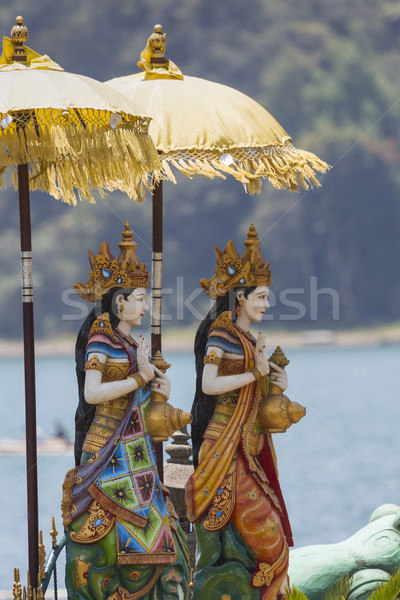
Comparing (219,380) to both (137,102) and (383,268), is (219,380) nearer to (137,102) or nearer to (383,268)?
(137,102)

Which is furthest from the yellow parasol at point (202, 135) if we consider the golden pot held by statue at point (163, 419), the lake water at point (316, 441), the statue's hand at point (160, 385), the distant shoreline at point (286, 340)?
the distant shoreline at point (286, 340)

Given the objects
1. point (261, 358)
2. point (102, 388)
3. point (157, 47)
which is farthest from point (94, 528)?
point (157, 47)

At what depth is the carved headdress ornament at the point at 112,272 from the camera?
19.6ft

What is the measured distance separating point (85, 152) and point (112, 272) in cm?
69

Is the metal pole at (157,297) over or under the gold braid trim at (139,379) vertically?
over

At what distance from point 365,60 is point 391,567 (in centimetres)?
3395

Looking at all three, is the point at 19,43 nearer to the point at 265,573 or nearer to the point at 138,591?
the point at 138,591

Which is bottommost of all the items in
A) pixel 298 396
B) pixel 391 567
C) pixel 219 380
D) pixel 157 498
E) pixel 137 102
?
pixel 298 396

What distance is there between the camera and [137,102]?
649cm

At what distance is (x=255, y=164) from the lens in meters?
6.54

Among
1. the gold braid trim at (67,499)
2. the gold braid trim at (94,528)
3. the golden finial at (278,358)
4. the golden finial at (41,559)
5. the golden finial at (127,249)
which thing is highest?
the golden finial at (127,249)

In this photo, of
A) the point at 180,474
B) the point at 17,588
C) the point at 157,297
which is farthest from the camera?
the point at 180,474

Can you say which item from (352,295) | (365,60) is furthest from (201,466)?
(365,60)

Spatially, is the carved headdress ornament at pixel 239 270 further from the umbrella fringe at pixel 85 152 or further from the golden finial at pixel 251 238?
the umbrella fringe at pixel 85 152
